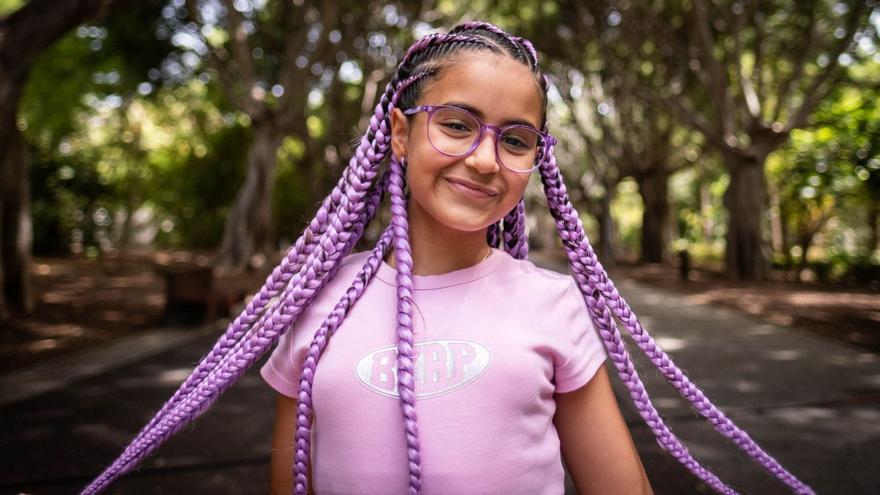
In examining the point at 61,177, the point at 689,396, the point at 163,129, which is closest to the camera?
the point at 689,396

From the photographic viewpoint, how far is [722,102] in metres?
13.5

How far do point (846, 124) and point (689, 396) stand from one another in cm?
1336

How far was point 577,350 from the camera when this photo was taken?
1312mm

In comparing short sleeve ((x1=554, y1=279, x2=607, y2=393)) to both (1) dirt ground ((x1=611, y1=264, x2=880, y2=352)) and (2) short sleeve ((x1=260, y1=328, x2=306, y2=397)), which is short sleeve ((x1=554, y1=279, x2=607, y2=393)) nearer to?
(2) short sleeve ((x1=260, y1=328, x2=306, y2=397))

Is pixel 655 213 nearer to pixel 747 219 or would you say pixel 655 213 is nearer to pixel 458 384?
pixel 747 219

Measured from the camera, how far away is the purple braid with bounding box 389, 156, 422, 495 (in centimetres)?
122

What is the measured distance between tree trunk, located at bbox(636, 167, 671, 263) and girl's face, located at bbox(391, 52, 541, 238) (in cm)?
2148

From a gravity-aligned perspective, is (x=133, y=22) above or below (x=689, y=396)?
above

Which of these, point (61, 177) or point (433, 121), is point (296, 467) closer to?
point (433, 121)

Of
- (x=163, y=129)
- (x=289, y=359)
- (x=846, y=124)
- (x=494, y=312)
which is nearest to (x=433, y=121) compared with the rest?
(x=494, y=312)

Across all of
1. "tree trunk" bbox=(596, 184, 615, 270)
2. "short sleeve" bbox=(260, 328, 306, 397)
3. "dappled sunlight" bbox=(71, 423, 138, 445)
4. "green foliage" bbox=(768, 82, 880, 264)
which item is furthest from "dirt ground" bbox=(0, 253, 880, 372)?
"short sleeve" bbox=(260, 328, 306, 397)

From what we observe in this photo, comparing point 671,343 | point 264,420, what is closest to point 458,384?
point 264,420

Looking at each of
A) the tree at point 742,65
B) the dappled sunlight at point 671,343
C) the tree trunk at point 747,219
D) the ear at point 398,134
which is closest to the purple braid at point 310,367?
the ear at point 398,134

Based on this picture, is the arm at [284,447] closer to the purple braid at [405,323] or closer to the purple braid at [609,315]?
the purple braid at [405,323]
